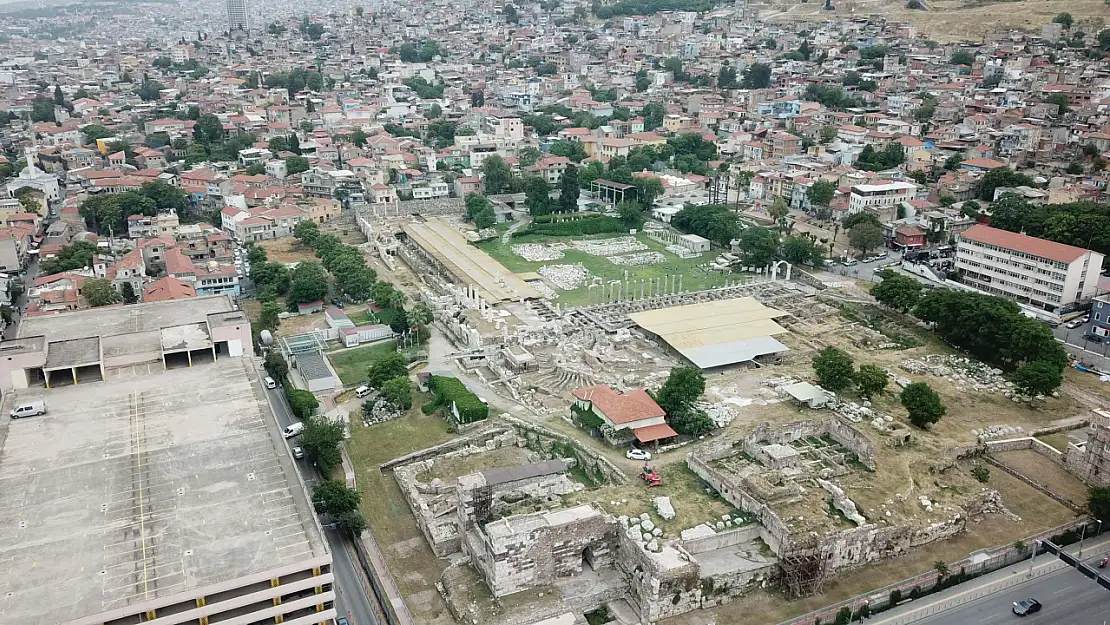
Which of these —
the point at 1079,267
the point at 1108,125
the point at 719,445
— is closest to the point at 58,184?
the point at 719,445

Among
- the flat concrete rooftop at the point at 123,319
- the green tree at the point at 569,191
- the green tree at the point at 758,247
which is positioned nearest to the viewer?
the flat concrete rooftop at the point at 123,319

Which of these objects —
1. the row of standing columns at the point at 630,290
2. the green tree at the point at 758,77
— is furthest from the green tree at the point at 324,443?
the green tree at the point at 758,77

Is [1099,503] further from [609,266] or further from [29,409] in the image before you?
[29,409]

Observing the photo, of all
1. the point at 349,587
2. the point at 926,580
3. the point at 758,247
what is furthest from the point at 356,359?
the point at 926,580

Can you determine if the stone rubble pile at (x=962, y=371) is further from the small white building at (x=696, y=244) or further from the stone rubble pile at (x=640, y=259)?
A: the small white building at (x=696, y=244)

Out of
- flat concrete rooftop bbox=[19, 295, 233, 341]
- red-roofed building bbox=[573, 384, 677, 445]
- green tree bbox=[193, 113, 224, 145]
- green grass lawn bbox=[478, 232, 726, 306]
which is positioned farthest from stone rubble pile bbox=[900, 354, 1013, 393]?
green tree bbox=[193, 113, 224, 145]

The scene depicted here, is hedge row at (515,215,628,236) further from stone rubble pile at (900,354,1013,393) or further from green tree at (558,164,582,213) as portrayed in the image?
stone rubble pile at (900,354,1013,393)

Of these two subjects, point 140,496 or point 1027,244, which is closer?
point 140,496
